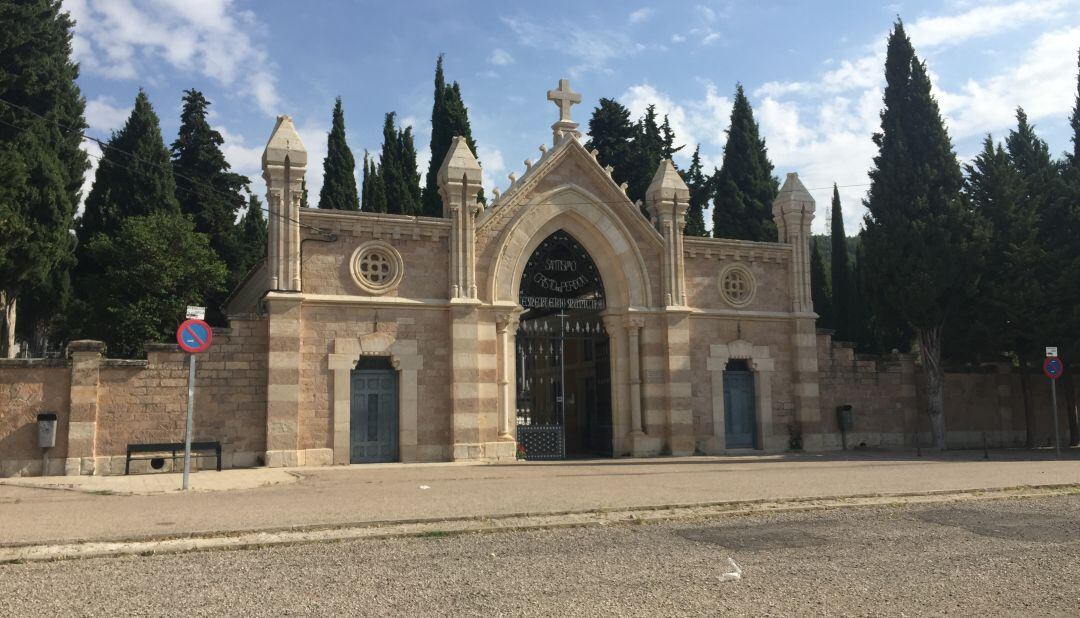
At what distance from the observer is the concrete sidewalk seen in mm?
9008

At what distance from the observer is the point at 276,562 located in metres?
7.00

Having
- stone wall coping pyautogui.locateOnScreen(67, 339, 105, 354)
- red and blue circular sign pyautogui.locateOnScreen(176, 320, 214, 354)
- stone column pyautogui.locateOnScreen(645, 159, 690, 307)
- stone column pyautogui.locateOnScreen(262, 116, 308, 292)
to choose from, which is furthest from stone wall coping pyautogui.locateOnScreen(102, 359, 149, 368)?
stone column pyautogui.locateOnScreen(645, 159, 690, 307)

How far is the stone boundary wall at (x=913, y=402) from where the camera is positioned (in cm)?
2403

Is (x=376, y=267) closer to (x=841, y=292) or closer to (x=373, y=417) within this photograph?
(x=373, y=417)

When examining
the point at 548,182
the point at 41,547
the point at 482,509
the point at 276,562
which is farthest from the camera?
the point at 548,182

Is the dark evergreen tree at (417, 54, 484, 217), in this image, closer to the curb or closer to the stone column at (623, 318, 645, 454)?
the stone column at (623, 318, 645, 454)

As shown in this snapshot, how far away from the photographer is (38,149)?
28375 mm

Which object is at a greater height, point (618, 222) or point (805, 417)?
point (618, 222)

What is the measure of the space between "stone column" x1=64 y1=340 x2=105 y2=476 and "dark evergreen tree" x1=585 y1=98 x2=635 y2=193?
95.3ft

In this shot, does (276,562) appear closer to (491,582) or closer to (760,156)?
(491,582)

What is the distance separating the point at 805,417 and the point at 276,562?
18794mm

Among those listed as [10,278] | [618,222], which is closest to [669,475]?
[618,222]

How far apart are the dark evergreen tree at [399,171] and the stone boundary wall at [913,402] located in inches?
972

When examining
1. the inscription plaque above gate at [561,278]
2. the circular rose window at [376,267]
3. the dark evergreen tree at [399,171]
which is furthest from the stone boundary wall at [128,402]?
the dark evergreen tree at [399,171]
